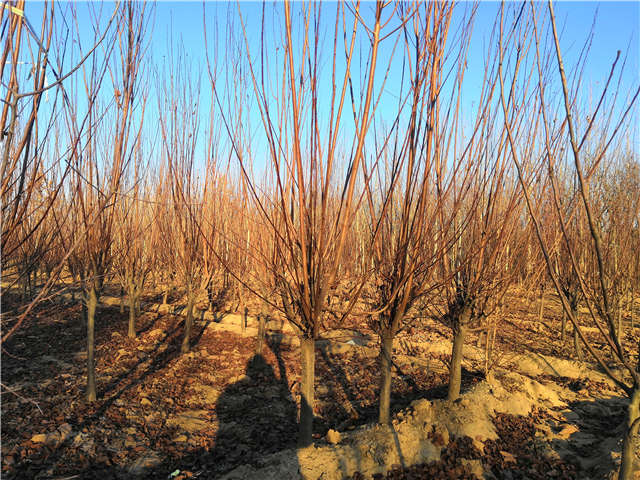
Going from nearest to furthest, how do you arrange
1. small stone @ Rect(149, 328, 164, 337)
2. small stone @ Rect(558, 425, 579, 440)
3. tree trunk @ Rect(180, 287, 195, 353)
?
1. small stone @ Rect(558, 425, 579, 440)
2. tree trunk @ Rect(180, 287, 195, 353)
3. small stone @ Rect(149, 328, 164, 337)

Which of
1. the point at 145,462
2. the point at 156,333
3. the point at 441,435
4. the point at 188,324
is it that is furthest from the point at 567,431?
the point at 156,333

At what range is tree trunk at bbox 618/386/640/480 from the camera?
1.69 m

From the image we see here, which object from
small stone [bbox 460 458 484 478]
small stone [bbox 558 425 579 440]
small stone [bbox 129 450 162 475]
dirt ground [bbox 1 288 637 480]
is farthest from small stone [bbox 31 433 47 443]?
small stone [bbox 558 425 579 440]

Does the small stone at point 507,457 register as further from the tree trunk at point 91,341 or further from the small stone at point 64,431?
the tree trunk at point 91,341

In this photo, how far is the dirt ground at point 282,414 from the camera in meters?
3.27

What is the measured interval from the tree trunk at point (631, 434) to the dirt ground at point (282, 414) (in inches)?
63.5

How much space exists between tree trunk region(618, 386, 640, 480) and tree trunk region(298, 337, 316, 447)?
184 centimetres

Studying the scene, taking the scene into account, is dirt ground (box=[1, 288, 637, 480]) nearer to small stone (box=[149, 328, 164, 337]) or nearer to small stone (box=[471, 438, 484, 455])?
small stone (box=[471, 438, 484, 455])

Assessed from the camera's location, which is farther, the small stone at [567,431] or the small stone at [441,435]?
the small stone at [567,431]

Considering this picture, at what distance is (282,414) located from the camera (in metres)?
4.54

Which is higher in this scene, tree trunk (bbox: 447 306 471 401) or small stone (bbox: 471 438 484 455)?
tree trunk (bbox: 447 306 471 401)

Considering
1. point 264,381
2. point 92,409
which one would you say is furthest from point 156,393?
point 264,381

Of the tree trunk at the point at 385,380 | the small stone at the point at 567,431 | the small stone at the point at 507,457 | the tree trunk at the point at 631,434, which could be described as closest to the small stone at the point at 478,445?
the small stone at the point at 507,457

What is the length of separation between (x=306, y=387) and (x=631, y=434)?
6.48ft
